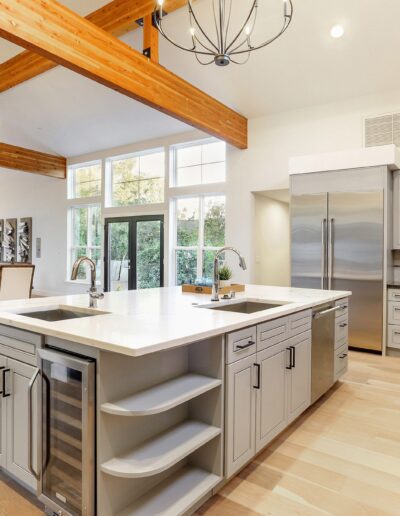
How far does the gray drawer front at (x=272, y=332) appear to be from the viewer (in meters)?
2.16

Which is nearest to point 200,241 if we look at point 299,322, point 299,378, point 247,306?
point 247,306

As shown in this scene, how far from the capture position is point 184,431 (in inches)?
72.7

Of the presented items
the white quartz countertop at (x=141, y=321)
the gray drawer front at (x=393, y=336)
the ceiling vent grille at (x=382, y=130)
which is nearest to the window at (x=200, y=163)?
the ceiling vent grille at (x=382, y=130)

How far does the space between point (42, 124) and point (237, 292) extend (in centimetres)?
692

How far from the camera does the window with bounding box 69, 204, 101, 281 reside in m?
8.97

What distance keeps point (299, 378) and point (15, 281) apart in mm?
4722

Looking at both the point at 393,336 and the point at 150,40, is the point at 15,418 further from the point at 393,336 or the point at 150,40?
the point at 393,336

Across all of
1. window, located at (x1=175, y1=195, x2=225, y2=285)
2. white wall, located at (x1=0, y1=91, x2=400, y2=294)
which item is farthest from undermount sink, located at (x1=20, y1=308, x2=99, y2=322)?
window, located at (x1=175, y1=195, x2=225, y2=285)

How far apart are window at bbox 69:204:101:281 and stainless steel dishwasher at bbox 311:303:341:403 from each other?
6.67 meters

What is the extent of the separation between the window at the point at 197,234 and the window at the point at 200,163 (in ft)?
1.17

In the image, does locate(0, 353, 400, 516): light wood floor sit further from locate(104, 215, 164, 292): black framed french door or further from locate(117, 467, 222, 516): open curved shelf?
locate(104, 215, 164, 292): black framed french door

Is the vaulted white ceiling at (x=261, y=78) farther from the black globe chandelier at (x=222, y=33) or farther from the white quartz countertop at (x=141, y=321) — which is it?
the white quartz countertop at (x=141, y=321)

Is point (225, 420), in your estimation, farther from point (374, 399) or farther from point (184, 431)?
point (374, 399)

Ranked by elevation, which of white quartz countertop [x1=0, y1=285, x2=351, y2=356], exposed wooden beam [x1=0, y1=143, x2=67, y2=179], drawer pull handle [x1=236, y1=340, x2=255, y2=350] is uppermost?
exposed wooden beam [x1=0, y1=143, x2=67, y2=179]
